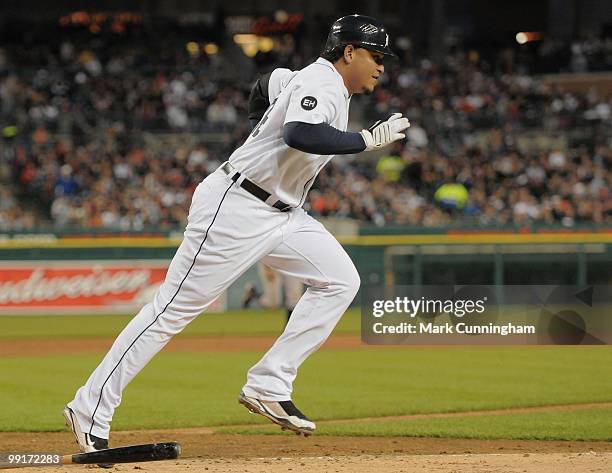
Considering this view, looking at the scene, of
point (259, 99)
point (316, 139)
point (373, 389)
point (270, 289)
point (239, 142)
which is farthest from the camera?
Answer: point (239, 142)

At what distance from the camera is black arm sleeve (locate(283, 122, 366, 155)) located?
510 cm

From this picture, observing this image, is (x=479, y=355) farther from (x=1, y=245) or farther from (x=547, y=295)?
(x=1, y=245)

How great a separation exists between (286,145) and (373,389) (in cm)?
497

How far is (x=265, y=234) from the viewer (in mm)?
5441

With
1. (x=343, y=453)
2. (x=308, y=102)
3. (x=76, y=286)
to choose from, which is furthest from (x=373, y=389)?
(x=76, y=286)

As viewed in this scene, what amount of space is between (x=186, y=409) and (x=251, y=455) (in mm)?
2355

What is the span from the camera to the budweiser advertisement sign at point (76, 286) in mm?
16875

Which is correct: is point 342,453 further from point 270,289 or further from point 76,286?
point 270,289

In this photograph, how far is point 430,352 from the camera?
13258mm

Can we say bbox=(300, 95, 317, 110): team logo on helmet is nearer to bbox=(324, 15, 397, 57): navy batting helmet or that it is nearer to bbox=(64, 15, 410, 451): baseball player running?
bbox=(64, 15, 410, 451): baseball player running

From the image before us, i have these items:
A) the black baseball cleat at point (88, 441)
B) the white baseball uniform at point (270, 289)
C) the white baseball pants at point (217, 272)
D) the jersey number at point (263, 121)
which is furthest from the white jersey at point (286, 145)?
the white baseball uniform at point (270, 289)

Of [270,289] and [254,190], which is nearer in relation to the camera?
[254,190]

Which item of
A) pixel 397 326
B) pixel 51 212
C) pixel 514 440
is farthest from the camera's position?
pixel 51 212

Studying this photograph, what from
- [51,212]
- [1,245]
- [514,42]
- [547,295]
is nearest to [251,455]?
[547,295]
